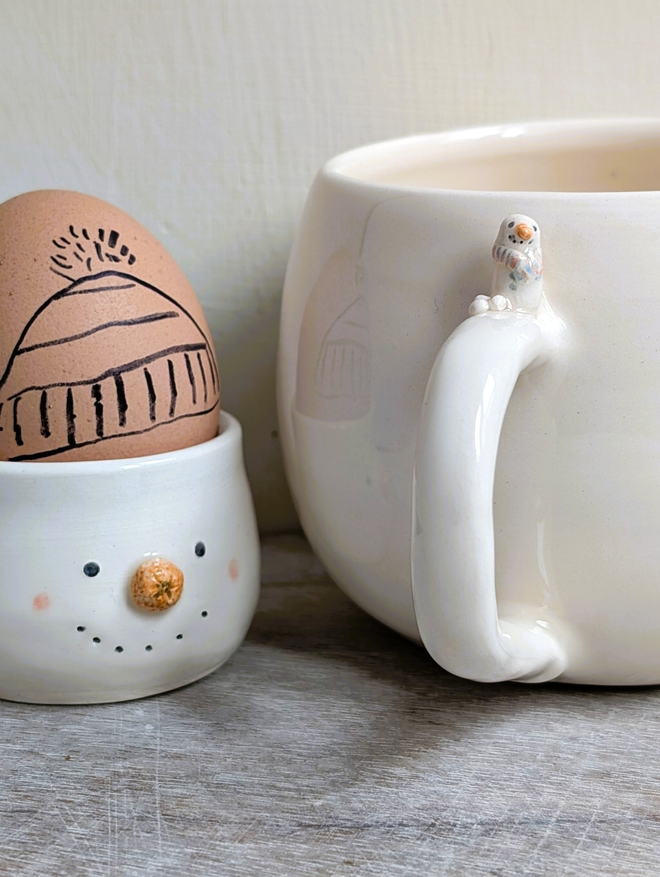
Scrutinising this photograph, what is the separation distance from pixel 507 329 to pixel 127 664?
266 mm

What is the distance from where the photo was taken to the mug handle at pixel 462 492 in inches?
16.0

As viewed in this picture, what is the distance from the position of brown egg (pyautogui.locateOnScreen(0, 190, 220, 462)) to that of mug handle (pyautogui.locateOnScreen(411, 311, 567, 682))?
0.55ft

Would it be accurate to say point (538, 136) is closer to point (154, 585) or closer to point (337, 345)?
point (337, 345)

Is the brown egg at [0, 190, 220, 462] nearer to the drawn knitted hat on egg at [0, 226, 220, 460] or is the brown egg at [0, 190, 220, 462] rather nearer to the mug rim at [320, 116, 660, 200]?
the drawn knitted hat on egg at [0, 226, 220, 460]

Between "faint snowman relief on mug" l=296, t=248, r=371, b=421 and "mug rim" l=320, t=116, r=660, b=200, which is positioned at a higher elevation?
"mug rim" l=320, t=116, r=660, b=200

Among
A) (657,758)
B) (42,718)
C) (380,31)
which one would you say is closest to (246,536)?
(42,718)

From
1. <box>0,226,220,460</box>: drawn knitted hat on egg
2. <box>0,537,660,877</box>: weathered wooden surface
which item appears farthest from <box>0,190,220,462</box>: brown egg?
<box>0,537,660,877</box>: weathered wooden surface

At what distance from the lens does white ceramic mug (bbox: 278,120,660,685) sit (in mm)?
413

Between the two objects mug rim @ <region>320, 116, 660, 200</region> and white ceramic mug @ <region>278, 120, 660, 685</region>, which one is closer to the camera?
white ceramic mug @ <region>278, 120, 660, 685</region>

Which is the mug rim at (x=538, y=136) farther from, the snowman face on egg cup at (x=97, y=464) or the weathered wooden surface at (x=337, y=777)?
the weathered wooden surface at (x=337, y=777)

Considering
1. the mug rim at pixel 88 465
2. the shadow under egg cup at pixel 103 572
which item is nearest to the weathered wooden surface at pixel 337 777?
the shadow under egg cup at pixel 103 572

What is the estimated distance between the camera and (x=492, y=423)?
41 cm

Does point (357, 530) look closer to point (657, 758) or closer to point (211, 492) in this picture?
point (211, 492)

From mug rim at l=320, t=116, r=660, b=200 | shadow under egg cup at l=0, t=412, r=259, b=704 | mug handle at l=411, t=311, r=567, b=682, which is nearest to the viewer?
mug handle at l=411, t=311, r=567, b=682
